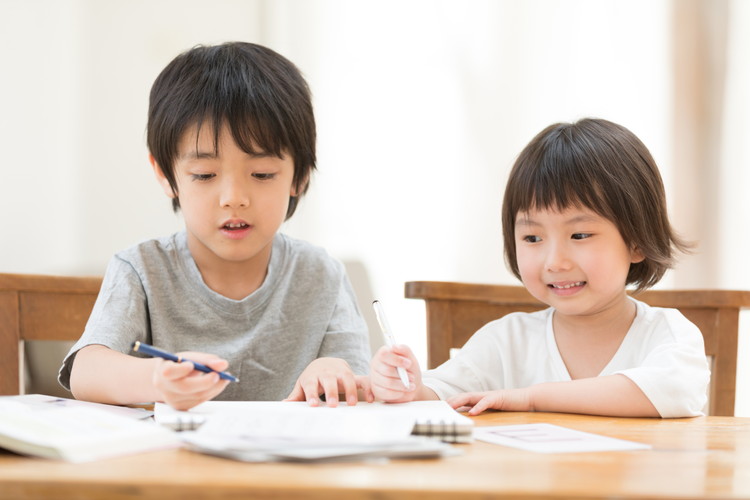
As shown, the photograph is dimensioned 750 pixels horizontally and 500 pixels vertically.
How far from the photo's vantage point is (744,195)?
2285 mm

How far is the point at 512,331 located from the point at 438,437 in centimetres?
61

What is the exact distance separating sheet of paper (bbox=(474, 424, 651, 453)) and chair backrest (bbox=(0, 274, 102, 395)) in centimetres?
85

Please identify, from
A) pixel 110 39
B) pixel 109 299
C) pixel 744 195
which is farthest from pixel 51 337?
pixel 744 195

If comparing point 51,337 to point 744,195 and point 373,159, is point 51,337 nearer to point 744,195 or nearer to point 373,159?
point 373,159

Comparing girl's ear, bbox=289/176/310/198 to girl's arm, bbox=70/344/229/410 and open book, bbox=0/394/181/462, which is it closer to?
girl's arm, bbox=70/344/229/410

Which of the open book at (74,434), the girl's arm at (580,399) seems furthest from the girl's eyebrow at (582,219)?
the open book at (74,434)

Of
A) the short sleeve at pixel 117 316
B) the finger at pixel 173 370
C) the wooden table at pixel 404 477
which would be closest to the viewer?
the wooden table at pixel 404 477

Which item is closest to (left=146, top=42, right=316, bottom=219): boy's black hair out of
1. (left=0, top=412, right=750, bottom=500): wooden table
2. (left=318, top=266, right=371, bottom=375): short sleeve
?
(left=318, top=266, right=371, bottom=375): short sleeve

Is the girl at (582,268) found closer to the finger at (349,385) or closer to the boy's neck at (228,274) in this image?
the finger at (349,385)

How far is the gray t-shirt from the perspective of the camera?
132 centimetres

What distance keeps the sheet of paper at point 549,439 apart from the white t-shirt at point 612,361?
0.26 m

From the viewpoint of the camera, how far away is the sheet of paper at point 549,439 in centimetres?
75

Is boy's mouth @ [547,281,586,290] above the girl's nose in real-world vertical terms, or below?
below

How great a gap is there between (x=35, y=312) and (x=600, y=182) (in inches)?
38.1
